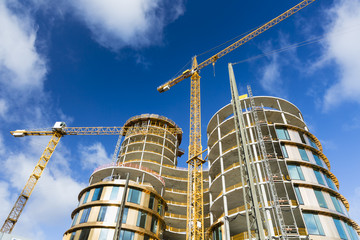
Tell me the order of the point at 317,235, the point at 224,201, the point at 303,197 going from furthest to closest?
the point at 224,201, the point at 303,197, the point at 317,235

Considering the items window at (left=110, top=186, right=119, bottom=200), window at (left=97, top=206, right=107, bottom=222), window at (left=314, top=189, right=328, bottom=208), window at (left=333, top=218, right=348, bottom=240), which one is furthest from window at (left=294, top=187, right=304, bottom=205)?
window at (left=97, top=206, right=107, bottom=222)

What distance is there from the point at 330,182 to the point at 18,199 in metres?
67.0

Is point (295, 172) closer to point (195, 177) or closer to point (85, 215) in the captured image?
point (195, 177)

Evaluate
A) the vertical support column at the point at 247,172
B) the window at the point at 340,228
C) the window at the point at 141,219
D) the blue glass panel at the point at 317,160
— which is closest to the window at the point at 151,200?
the window at the point at 141,219

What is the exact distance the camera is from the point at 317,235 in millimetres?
27469

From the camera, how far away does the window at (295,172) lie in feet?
107

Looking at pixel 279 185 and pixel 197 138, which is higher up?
pixel 197 138

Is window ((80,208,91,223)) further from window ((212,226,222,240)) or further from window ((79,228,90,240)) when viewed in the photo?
window ((212,226,222,240))

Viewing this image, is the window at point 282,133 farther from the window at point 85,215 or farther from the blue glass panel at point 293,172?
the window at point 85,215

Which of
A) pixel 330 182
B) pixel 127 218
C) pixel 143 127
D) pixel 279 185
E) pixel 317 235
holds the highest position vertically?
pixel 143 127

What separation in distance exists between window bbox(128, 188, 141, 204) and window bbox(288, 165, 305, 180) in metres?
23.3

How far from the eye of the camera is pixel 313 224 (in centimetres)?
2844

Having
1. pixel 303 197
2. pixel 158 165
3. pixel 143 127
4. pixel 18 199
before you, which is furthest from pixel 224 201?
pixel 18 199

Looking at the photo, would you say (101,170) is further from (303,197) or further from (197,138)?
(303,197)
